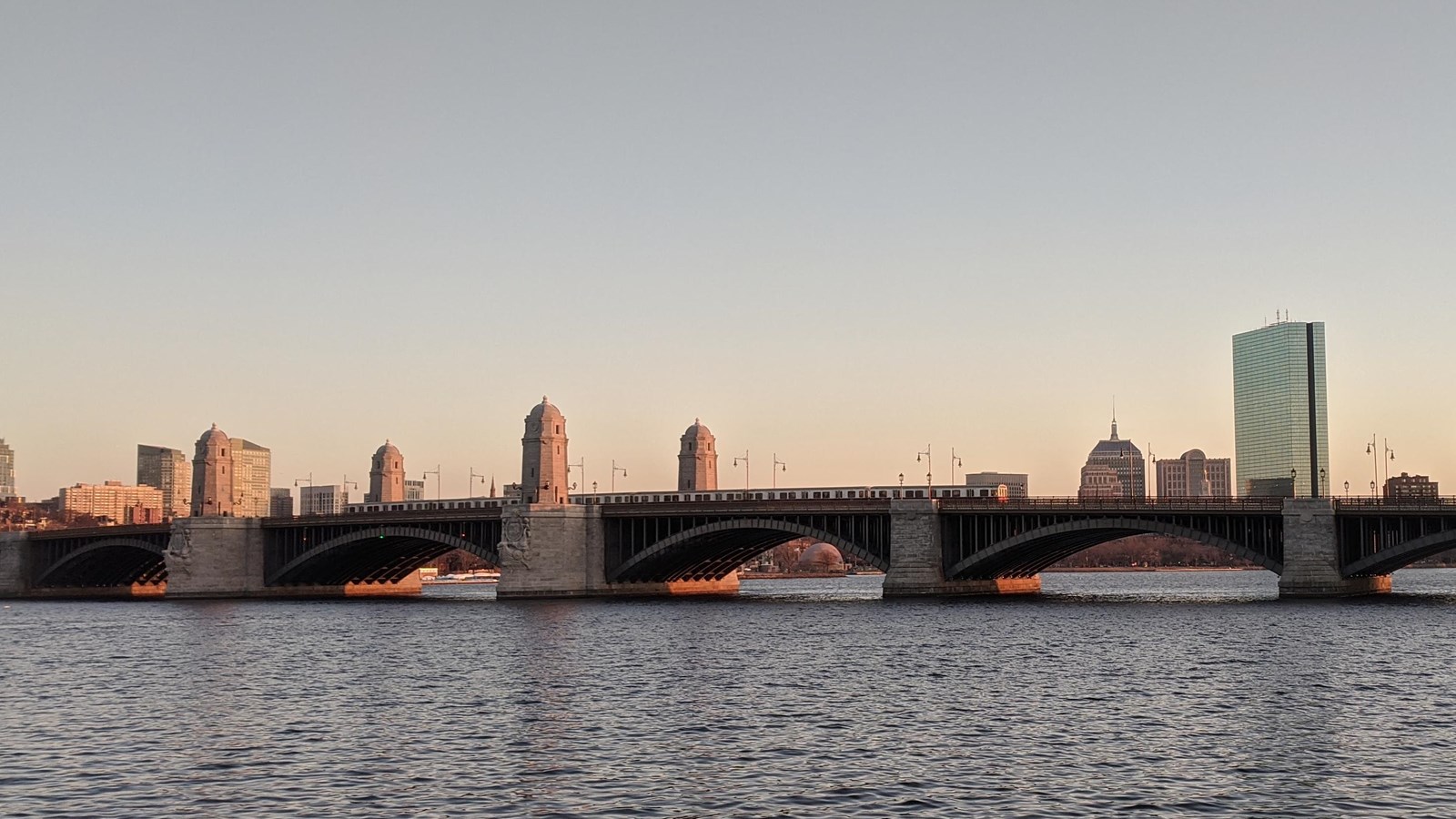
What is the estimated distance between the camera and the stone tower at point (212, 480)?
15850 centimetres

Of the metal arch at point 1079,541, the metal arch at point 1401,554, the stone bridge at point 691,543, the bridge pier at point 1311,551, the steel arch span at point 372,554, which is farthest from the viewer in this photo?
the steel arch span at point 372,554

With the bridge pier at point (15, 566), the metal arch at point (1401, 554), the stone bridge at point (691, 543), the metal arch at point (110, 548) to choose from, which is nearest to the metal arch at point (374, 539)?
the stone bridge at point (691, 543)

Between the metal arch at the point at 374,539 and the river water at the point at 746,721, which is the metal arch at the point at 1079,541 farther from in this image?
the metal arch at the point at 374,539

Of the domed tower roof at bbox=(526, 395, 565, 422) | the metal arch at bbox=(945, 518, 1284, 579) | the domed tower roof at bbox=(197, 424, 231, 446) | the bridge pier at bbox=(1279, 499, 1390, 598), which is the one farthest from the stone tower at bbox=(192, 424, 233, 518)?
the bridge pier at bbox=(1279, 499, 1390, 598)

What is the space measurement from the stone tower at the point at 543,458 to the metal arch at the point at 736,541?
9414mm

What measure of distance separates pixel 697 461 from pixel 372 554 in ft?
115

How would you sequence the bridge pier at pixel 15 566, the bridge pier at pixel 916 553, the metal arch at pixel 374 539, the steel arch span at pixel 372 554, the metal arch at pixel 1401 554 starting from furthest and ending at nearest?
1. the bridge pier at pixel 15 566
2. the steel arch span at pixel 372 554
3. the metal arch at pixel 374 539
4. the bridge pier at pixel 916 553
5. the metal arch at pixel 1401 554

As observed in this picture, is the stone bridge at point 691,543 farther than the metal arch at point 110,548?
No

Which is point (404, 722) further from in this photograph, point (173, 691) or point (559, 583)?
point (559, 583)

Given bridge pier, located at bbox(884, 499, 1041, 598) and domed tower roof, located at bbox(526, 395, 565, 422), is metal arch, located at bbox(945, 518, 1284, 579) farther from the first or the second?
domed tower roof, located at bbox(526, 395, 565, 422)

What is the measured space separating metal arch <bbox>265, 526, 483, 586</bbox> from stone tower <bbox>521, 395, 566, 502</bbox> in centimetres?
785

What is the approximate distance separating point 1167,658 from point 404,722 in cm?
3716

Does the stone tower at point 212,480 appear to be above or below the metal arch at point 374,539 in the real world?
above

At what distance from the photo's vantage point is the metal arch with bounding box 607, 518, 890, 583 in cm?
12112
